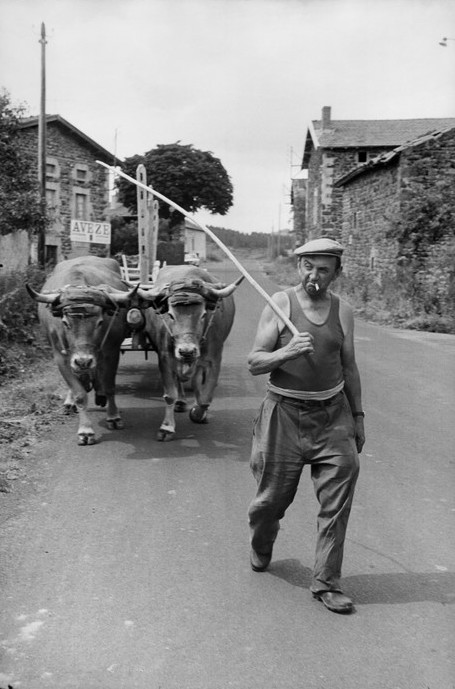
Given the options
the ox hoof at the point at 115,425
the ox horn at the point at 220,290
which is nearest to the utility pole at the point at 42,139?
the ox hoof at the point at 115,425

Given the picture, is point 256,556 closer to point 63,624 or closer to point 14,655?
point 63,624

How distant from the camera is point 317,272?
13.6ft

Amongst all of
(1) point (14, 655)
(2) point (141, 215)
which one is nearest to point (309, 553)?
(1) point (14, 655)

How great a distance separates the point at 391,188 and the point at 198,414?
61.5 ft

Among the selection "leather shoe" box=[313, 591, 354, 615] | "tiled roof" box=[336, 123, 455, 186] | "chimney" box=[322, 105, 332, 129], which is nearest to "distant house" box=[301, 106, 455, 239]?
"chimney" box=[322, 105, 332, 129]

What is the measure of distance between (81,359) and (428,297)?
1578 cm

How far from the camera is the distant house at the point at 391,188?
23.4 metres

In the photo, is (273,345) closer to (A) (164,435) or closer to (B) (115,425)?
(A) (164,435)

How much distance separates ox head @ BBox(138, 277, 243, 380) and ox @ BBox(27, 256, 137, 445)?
1.37ft

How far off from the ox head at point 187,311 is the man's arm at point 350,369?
273 cm

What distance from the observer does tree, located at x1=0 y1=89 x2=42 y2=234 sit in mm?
16750

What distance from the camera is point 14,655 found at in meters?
3.54

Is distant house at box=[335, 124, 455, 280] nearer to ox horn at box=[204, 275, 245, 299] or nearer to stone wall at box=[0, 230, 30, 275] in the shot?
stone wall at box=[0, 230, 30, 275]

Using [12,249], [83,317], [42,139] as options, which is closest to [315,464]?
[83,317]
